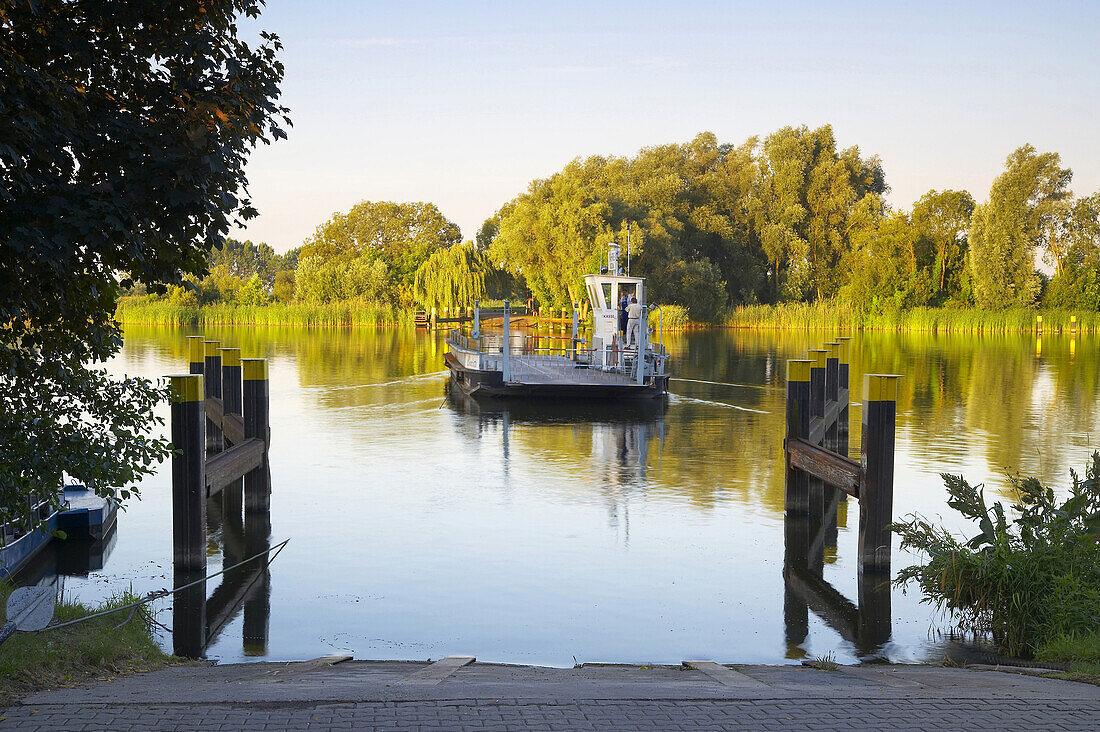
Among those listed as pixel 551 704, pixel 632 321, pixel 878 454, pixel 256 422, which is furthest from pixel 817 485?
pixel 632 321

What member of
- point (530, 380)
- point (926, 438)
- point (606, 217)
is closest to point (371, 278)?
point (606, 217)

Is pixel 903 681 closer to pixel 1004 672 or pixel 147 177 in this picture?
pixel 1004 672

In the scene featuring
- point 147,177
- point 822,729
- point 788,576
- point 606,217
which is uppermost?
point 606,217

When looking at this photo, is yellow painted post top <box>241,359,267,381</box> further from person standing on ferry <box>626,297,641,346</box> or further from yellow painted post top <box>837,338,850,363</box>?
person standing on ferry <box>626,297,641,346</box>

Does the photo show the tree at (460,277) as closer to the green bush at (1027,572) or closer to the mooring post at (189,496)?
the mooring post at (189,496)

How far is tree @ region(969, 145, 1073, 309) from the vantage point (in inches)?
2643

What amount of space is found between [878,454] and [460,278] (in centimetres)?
6041

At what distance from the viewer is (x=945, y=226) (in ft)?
249

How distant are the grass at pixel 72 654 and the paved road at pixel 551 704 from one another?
0.25 m

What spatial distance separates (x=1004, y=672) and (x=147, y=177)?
20.8ft

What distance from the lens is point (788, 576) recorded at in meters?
11.7

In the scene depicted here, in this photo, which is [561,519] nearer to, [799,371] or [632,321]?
[799,371]

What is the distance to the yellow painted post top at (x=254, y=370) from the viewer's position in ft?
43.8

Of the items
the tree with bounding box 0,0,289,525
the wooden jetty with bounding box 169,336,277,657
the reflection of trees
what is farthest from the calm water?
the tree with bounding box 0,0,289,525
